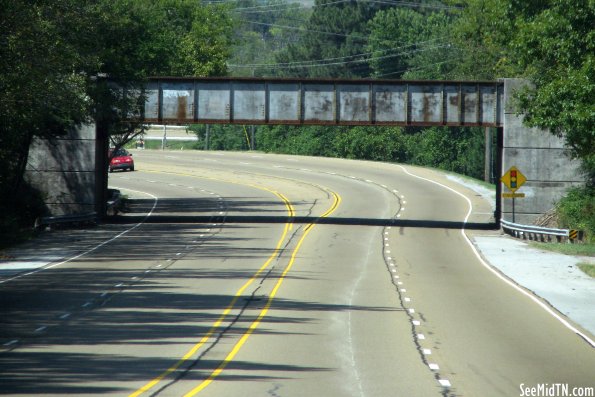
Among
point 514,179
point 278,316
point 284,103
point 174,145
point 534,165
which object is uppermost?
point 284,103

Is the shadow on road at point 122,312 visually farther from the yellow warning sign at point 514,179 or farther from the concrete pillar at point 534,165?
the concrete pillar at point 534,165

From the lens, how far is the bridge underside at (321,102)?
5756 cm

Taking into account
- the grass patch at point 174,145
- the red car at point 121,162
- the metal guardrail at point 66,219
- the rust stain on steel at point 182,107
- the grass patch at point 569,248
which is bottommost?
the grass patch at point 569,248

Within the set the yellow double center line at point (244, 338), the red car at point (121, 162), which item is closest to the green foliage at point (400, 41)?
the red car at point (121, 162)

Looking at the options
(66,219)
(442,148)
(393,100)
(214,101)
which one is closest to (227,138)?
(442,148)

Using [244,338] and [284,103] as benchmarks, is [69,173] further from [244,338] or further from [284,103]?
[244,338]

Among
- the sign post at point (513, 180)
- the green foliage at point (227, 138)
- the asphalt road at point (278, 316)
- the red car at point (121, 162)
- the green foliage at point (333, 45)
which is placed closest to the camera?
the asphalt road at point (278, 316)

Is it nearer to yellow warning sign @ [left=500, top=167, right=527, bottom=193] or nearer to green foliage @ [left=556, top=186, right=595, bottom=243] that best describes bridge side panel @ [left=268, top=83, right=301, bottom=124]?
yellow warning sign @ [left=500, top=167, right=527, bottom=193]

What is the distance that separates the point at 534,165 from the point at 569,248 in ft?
37.1

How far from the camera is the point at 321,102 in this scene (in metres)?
58.0

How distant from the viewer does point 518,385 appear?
55.8ft

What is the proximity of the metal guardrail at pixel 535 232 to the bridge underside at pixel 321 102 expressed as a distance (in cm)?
662

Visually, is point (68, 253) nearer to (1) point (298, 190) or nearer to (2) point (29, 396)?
(2) point (29, 396)

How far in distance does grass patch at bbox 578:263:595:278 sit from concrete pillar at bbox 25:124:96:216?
88.8 feet
